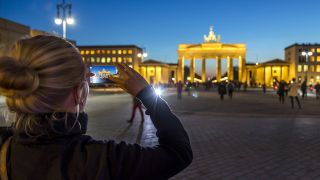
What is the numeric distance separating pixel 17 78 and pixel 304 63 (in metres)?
139

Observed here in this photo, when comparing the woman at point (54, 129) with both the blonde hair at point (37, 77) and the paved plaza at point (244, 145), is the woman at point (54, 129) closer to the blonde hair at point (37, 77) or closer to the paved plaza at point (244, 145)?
the blonde hair at point (37, 77)

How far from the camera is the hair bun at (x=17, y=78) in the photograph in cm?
156

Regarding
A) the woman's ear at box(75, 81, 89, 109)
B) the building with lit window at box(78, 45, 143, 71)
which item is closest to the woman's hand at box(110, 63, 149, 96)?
the woman's ear at box(75, 81, 89, 109)

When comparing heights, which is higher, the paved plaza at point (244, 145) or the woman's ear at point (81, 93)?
the woman's ear at point (81, 93)

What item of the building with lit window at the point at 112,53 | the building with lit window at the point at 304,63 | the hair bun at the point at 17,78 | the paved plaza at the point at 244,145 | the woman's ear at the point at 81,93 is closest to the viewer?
the hair bun at the point at 17,78

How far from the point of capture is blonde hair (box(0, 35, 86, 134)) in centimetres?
158

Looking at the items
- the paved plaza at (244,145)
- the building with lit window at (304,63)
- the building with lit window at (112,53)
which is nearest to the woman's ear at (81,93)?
the paved plaza at (244,145)

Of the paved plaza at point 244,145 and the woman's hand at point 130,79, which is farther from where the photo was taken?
the paved plaza at point 244,145

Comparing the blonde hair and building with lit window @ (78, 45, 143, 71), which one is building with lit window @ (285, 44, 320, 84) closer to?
building with lit window @ (78, 45, 143, 71)

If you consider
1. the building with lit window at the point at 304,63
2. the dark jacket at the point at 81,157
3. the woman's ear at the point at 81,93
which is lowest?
the dark jacket at the point at 81,157

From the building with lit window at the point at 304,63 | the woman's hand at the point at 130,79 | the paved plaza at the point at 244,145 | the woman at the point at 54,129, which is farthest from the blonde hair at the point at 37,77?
the building with lit window at the point at 304,63

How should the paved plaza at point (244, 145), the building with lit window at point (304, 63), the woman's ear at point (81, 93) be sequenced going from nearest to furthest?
the woman's ear at point (81, 93) < the paved plaza at point (244, 145) < the building with lit window at point (304, 63)

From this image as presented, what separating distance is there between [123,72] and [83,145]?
0.37 m

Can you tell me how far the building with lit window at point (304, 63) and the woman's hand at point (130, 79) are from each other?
137 meters
